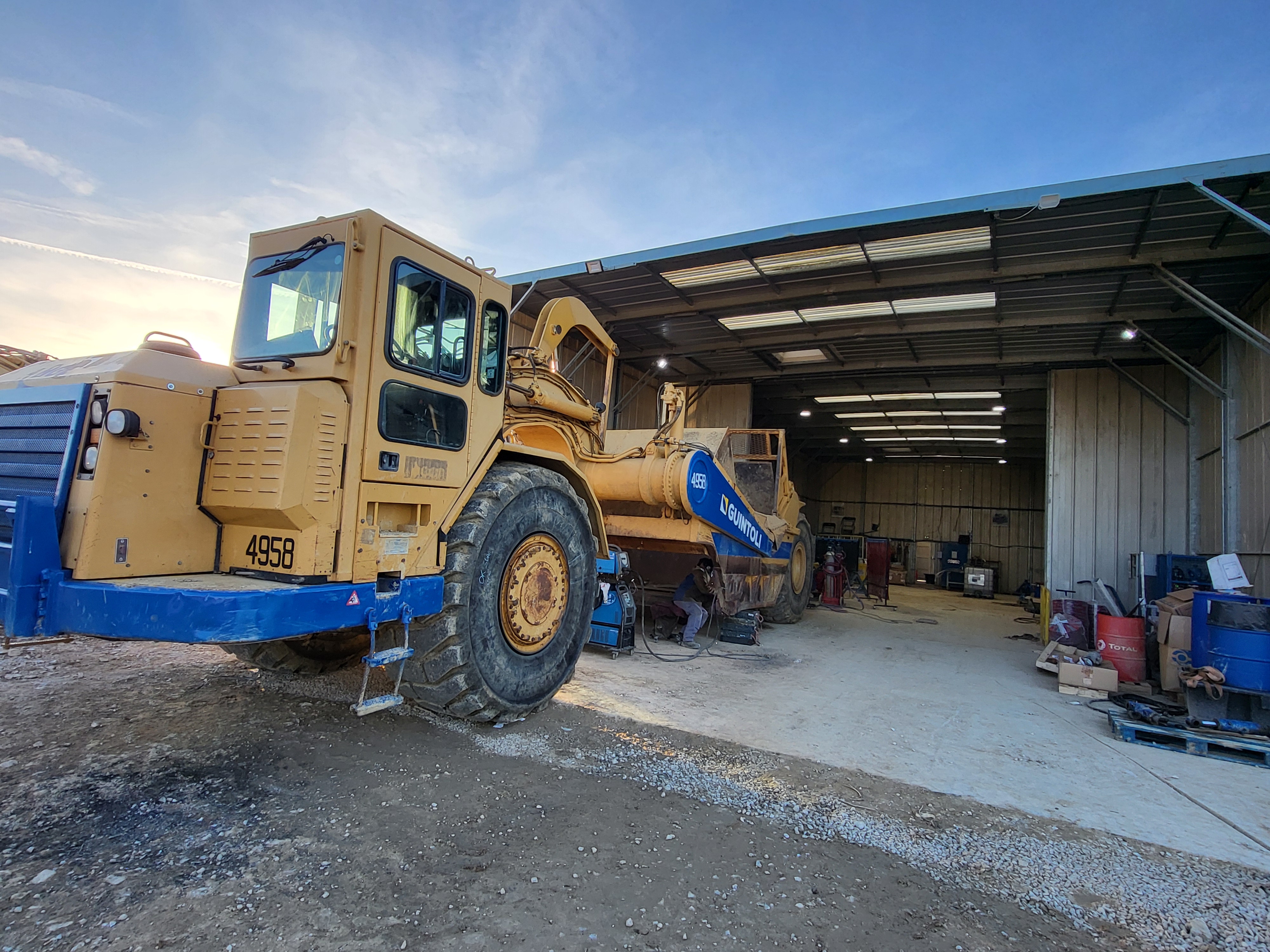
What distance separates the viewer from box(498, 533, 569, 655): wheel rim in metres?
4.11

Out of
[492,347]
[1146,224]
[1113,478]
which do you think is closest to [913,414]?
[1113,478]

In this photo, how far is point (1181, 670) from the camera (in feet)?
19.5

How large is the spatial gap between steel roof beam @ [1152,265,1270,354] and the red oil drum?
11.8ft

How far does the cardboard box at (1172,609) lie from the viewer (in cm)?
Answer: 647

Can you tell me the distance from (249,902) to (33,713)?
3.02m

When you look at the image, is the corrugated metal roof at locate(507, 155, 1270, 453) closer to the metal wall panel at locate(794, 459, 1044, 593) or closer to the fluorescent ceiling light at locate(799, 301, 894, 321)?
the fluorescent ceiling light at locate(799, 301, 894, 321)

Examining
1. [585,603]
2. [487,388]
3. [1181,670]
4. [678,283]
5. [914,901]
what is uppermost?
[678,283]

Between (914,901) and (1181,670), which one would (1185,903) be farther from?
(1181,670)

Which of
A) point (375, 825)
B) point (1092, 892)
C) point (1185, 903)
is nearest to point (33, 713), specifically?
point (375, 825)

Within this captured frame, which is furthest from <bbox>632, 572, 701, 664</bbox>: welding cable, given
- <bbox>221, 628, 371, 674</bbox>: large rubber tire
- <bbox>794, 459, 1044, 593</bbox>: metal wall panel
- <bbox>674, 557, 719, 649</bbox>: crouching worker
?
<bbox>794, 459, 1044, 593</bbox>: metal wall panel

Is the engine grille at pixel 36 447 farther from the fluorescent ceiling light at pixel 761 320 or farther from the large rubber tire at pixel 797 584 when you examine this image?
the large rubber tire at pixel 797 584

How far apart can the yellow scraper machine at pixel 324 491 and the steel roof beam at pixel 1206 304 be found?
25.5 ft

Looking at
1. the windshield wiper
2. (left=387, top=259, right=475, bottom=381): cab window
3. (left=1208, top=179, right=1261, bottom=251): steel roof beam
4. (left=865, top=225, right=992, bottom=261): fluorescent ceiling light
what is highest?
(left=865, top=225, right=992, bottom=261): fluorescent ceiling light

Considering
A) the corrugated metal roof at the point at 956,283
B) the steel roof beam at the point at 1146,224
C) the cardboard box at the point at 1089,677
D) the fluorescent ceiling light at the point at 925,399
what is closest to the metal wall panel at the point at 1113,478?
the corrugated metal roof at the point at 956,283
